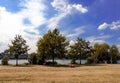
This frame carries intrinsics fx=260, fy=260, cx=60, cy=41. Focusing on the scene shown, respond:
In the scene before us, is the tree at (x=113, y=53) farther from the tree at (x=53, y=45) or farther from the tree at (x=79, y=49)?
the tree at (x=53, y=45)

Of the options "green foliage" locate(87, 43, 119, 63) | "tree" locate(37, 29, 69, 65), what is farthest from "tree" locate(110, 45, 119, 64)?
"tree" locate(37, 29, 69, 65)

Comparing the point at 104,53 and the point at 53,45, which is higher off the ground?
the point at 53,45

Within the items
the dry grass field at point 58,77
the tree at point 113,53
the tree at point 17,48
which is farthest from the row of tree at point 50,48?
the dry grass field at point 58,77

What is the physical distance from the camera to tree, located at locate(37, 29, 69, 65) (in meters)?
60.4

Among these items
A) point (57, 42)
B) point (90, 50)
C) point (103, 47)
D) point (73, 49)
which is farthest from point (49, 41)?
point (103, 47)

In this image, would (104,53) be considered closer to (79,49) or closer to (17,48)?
(79,49)

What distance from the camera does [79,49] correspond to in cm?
7019

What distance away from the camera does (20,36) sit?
61.7m

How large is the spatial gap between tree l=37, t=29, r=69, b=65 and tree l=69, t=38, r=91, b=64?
8.88m

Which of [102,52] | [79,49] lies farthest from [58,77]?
[102,52]

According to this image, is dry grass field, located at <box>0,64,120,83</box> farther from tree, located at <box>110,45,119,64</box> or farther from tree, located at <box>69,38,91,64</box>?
tree, located at <box>110,45,119,64</box>

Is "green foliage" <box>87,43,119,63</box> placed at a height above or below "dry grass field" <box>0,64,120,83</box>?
above

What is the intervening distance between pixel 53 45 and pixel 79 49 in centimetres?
1222

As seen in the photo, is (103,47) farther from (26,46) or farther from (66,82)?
(66,82)
